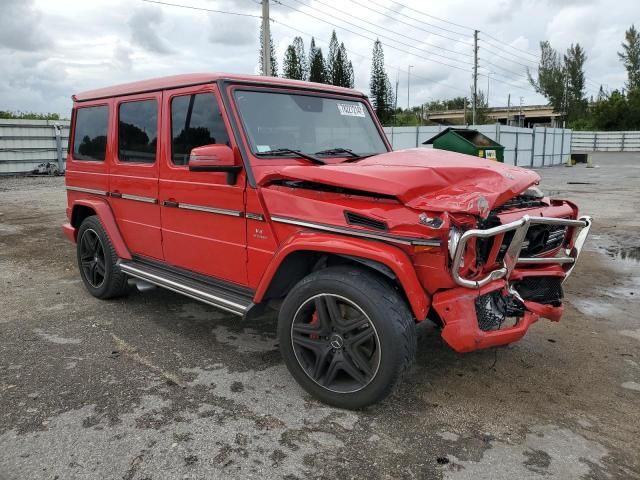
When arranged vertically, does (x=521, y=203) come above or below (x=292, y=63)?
below

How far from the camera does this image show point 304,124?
4090mm

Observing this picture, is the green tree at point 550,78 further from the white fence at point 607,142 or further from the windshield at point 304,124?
the windshield at point 304,124

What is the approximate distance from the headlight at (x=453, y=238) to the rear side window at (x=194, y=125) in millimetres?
1750

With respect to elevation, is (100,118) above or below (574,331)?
above

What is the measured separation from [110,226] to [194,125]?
1619mm

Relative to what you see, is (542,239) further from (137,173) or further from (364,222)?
(137,173)

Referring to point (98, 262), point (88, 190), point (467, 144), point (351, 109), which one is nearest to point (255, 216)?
point (351, 109)

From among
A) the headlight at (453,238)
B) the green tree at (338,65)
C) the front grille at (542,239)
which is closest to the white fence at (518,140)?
the front grille at (542,239)

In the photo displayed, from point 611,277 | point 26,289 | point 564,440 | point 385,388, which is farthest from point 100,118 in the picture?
point 611,277

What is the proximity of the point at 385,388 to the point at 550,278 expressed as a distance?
1.46m

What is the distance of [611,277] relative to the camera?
21.0ft

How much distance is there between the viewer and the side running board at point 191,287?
3.71 m

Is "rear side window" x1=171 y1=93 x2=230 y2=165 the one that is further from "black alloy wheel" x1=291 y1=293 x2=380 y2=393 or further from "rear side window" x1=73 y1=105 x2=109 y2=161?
"black alloy wheel" x1=291 y1=293 x2=380 y2=393

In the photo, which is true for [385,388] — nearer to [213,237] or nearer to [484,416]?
[484,416]
